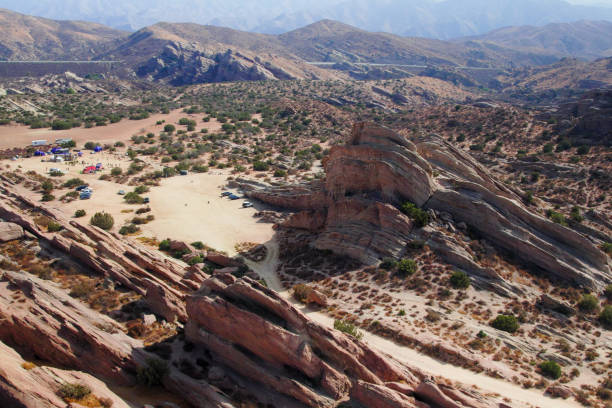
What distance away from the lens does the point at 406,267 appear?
31.1 m

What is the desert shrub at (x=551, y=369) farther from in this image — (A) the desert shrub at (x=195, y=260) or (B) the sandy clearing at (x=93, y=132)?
(B) the sandy clearing at (x=93, y=132)

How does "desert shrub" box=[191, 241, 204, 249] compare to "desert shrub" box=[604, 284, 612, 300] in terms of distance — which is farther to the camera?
"desert shrub" box=[191, 241, 204, 249]

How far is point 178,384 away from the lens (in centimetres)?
1730

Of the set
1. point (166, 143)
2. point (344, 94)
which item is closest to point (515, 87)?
point (344, 94)

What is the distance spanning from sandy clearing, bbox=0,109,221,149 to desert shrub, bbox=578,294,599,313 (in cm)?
9279

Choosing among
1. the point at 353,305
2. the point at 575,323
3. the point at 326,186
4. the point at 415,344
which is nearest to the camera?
the point at 415,344

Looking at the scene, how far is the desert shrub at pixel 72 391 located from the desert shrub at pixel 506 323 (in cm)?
2450

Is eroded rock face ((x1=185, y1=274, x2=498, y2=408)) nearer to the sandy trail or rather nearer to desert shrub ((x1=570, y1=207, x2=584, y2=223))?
the sandy trail

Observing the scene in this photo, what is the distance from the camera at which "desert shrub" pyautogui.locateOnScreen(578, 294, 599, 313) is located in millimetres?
26562

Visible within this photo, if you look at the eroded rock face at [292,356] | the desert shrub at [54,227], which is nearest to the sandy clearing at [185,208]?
the desert shrub at [54,227]

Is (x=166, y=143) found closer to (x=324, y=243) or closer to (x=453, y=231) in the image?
(x=324, y=243)

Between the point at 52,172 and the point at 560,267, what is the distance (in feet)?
237

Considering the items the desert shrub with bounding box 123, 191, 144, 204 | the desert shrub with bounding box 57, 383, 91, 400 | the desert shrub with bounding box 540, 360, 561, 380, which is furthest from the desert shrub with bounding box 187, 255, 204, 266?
the desert shrub with bounding box 540, 360, 561, 380

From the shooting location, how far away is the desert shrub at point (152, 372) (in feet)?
56.5
